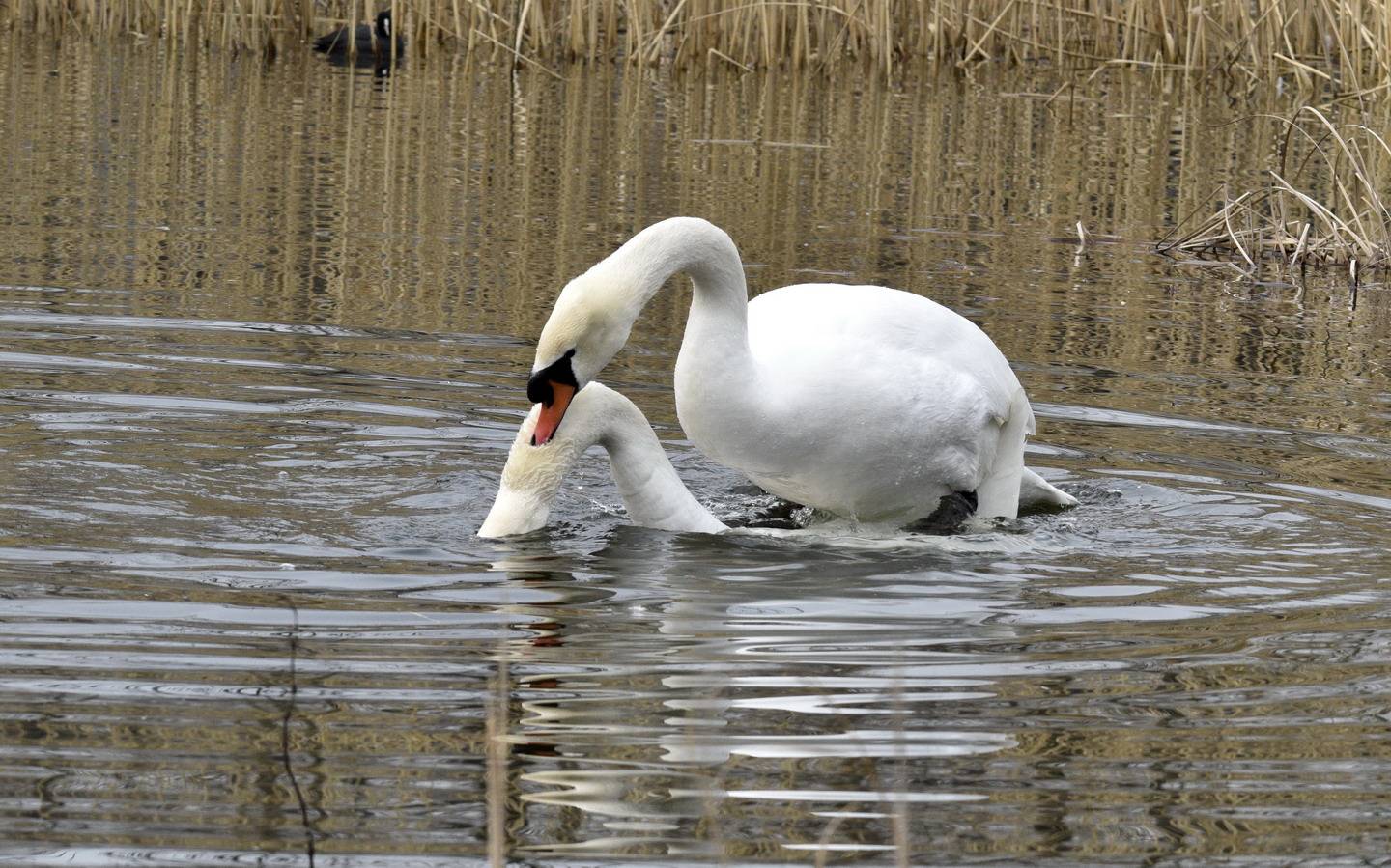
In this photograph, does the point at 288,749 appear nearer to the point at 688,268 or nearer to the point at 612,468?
the point at 688,268

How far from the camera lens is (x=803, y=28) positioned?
52.2 ft

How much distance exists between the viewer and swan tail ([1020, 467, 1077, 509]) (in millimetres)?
5867

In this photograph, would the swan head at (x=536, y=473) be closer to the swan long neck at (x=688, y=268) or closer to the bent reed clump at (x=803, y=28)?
the swan long neck at (x=688, y=268)

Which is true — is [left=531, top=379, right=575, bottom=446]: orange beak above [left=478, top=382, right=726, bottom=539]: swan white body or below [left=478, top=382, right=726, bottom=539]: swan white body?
above

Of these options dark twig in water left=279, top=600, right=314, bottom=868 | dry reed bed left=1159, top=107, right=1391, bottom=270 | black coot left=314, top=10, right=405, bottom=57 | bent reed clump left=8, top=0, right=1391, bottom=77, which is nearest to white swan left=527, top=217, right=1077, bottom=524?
dark twig in water left=279, top=600, right=314, bottom=868

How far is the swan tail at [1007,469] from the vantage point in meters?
5.75

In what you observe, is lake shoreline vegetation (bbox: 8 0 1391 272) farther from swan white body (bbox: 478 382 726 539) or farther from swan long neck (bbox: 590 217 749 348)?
swan long neck (bbox: 590 217 749 348)

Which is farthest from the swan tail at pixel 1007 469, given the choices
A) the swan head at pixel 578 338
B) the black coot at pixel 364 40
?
the black coot at pixel 364 40

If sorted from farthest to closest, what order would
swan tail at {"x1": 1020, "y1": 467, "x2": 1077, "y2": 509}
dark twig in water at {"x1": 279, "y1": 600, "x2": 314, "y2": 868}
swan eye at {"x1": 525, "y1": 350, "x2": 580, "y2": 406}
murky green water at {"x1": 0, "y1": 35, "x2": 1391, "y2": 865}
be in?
swan tail at {"x1": 1020, "y1": 467, "x2": 1077, "y2": 509}, swan eye at {"x1": 525, "y1": 350, "x2": 580, "y2": 406}, murky green water at {"x1": 0, "y1": 35, "x2": 1391, "y2": 865}, dark twig in water at {"x1": 279, "y1": 600, "x2": 314, "y2": 868}

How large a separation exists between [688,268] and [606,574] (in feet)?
2.62

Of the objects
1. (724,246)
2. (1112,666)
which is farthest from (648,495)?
(1112,666)

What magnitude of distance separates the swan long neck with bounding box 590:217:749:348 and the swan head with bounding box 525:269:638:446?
52 millimetres

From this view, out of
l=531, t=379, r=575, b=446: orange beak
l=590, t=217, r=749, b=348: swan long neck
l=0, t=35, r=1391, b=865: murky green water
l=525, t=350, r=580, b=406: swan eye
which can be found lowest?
l=0, t=35, r=1391, b=865: murky green water

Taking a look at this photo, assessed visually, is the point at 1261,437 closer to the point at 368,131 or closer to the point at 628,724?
the point at 628,724
